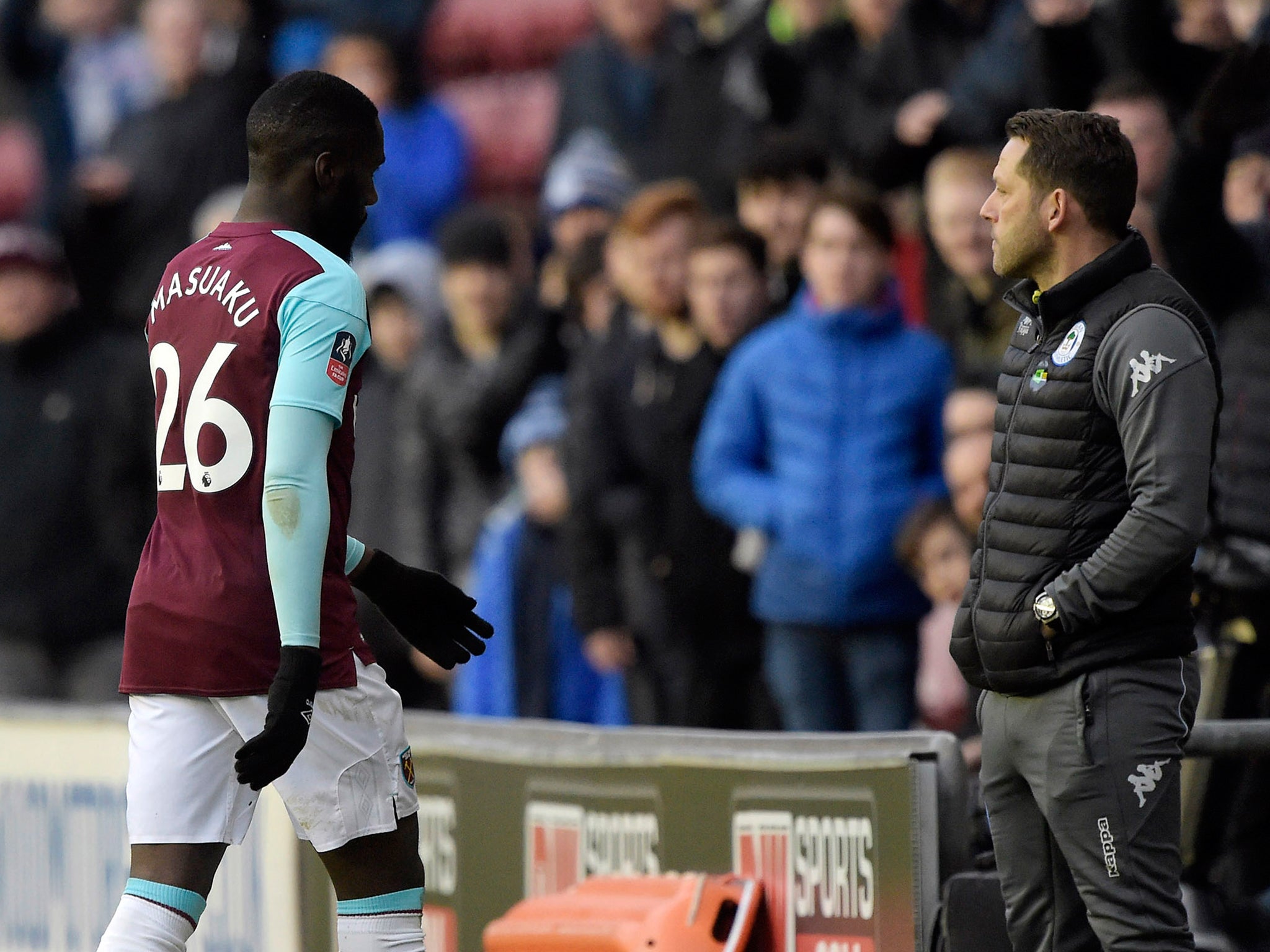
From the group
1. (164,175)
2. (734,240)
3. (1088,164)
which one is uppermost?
(164,175)

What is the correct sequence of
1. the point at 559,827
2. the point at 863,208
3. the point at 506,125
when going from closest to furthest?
the point at 559,827
the point at 863,208
the point at 506,125

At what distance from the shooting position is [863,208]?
693 centimetres

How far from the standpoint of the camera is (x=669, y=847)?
17.6 ft

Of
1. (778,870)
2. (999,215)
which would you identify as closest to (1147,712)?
(999,215)

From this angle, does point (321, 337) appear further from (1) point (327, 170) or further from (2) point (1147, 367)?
(2) point (1147, 367)

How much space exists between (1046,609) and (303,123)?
5.79ft

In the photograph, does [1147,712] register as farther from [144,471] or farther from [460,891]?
[144,471]

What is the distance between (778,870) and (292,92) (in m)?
2.42

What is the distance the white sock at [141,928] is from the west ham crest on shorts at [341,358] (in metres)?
1.10

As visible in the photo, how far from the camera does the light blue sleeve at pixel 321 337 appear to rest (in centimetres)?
370

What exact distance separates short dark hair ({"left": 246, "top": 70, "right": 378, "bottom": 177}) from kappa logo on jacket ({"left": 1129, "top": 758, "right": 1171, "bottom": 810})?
1.99 meters

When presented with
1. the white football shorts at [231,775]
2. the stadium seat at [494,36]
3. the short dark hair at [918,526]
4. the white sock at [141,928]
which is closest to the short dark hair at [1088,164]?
the white football shorts at [231,775]

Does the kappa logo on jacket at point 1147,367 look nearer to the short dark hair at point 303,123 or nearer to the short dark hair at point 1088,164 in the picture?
the short dark hair at point 1088,164

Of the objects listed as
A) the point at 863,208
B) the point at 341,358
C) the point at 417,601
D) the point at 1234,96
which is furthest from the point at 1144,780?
the point at 863,208
